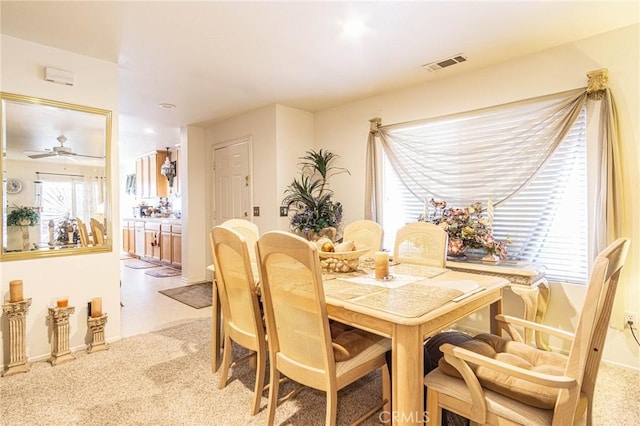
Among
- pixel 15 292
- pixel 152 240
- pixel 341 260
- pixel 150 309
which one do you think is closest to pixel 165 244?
pixel 152 240

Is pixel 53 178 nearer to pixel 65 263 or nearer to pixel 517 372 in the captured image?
pixel 65 263

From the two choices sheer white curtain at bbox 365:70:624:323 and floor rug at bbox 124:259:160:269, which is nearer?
sheer white curtain at bbox 365:70:624:323

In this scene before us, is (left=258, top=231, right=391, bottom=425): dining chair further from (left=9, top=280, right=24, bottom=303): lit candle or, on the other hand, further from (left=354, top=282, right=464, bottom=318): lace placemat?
(left=9, top=280, right=24, bottom=303): lit candle

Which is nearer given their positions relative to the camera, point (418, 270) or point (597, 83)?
point (418, 270)

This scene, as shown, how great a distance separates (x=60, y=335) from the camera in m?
2.59

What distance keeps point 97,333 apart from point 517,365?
3044mm

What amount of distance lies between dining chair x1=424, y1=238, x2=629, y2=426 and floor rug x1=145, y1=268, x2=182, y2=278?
548cm

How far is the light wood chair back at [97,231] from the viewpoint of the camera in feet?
9.66

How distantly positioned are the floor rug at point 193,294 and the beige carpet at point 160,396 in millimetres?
1427

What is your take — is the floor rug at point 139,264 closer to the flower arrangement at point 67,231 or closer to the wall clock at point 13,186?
the flower arrangement at point 67,231

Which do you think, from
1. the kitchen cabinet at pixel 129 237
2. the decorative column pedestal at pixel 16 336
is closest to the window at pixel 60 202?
the decorative column pedestal at pixel 16 336

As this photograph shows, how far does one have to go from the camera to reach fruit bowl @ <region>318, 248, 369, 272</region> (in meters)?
2.12

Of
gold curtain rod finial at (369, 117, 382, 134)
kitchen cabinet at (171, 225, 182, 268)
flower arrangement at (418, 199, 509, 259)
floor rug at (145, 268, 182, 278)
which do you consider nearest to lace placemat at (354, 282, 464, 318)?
flower arrangement at (418, 199, 509, 259)

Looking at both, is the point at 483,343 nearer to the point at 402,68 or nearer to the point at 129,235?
the point at 402,68
